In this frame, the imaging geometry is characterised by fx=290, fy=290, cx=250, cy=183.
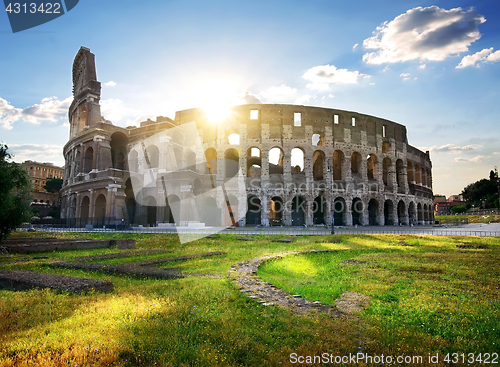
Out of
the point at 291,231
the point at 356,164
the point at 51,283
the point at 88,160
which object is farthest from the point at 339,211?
the point at 51,283

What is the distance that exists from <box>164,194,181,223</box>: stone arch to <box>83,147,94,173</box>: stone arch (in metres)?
11.4

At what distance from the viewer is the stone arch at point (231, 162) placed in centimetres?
3363

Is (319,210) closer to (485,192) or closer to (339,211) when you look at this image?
(339,211)

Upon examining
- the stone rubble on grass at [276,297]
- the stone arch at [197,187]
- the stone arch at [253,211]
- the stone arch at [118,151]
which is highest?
the stone arch at [118,151]

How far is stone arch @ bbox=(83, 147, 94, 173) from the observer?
32344mm

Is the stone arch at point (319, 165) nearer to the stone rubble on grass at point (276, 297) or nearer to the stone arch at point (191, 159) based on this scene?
the stone arch at point (191, 159)

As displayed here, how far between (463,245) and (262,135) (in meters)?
22.7

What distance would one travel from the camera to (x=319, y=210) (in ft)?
112

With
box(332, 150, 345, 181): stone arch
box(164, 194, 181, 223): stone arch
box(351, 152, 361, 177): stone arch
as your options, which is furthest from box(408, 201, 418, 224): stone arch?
box(164, 194, 181, 223): stone arch

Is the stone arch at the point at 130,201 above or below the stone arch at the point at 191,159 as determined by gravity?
below

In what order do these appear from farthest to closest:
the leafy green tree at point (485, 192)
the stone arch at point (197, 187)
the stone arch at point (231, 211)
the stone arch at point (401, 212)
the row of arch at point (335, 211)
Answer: the leafy green tree at point (485, 192) → the stone arch at point (401, 212) → the row of arch at point (335, 211) → the stone arch at point (231, 211) → the stone arch at point (197, 187)

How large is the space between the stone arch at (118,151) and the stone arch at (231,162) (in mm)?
12537

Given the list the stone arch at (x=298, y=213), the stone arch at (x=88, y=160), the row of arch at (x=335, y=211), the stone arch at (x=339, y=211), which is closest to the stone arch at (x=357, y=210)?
the row of arch at (x=335, y=211)

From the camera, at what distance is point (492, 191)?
7100 cm
